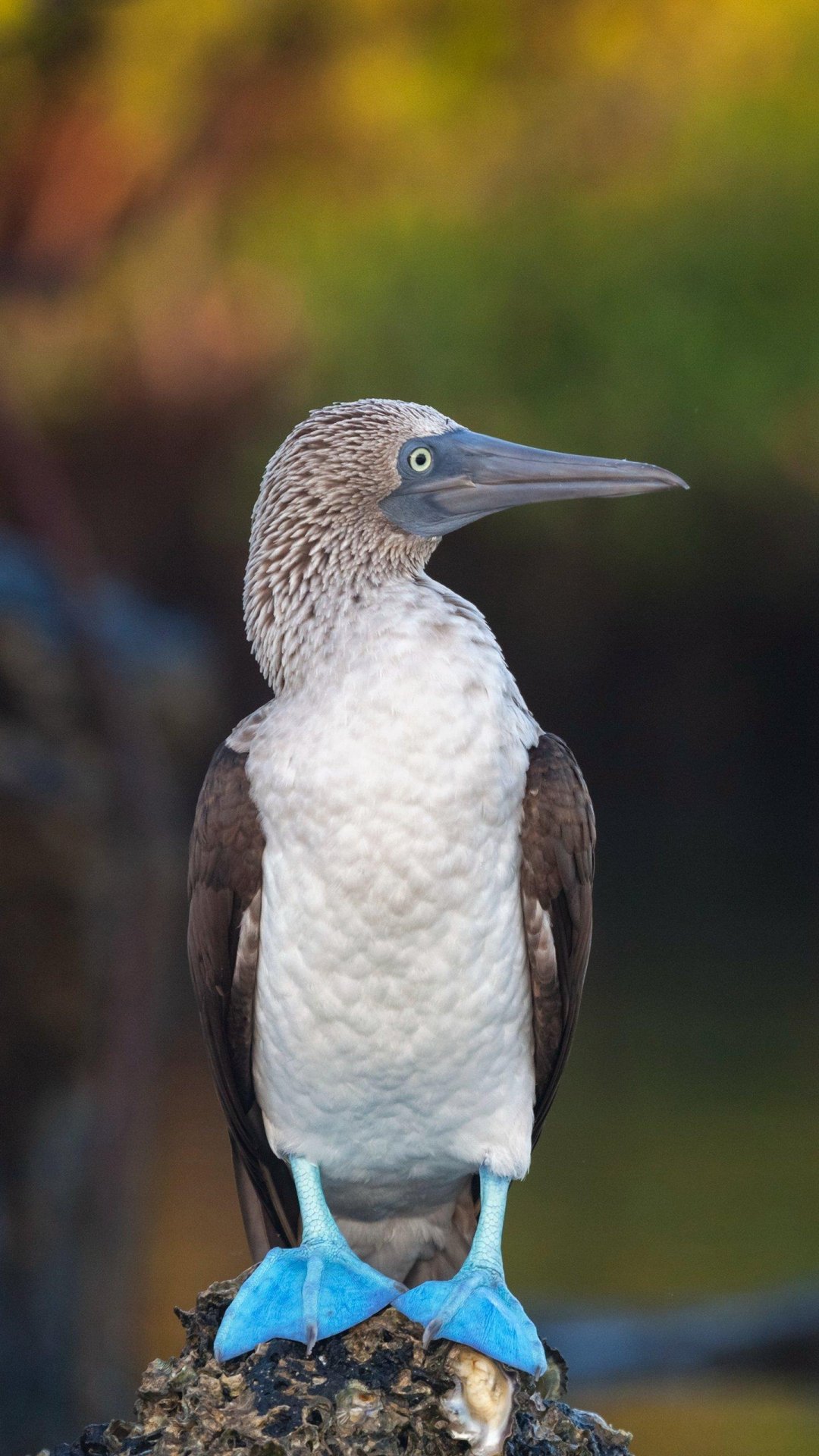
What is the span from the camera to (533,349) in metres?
11.3

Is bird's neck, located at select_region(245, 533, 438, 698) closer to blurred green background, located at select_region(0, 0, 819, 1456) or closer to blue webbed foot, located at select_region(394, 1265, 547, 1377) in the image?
blue webbed foot, located at select_region(394, 1265, 547, 1377)

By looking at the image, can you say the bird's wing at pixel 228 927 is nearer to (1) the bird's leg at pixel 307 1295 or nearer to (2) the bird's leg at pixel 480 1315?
(1) the bird's leg at pixel 307 1295

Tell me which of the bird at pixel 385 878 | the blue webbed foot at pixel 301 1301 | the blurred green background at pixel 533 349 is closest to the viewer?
the blue webbed foot at pixel 301 1301

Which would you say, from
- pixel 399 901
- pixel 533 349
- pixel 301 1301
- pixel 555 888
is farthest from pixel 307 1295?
pixel 533 349

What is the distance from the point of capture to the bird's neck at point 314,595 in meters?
2.14

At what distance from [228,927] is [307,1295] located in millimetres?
516

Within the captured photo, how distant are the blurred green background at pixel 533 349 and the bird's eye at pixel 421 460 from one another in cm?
658

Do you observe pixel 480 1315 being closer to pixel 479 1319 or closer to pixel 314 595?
pixel 479 1319

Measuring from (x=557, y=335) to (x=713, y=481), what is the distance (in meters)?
1.57

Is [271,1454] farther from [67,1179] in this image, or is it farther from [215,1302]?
[67,1179]

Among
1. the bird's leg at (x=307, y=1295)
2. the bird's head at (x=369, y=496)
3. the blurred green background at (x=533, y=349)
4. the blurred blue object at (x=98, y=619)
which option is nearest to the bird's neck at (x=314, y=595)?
the bird's head at (x=369, y=496)

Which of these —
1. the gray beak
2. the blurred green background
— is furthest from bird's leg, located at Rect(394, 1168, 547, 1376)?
the blurred green background

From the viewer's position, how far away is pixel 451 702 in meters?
2.03

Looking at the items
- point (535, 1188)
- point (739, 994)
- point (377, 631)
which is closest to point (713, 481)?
point (739, 994)
